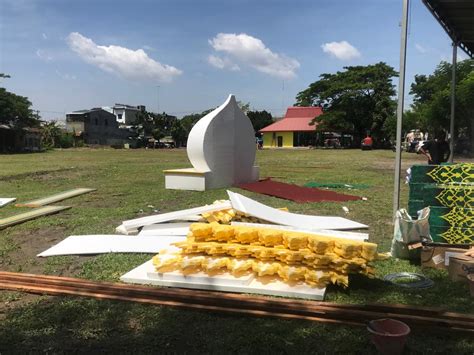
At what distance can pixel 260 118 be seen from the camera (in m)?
67.1

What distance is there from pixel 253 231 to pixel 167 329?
1.63 m

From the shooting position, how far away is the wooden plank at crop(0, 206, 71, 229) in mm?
7336

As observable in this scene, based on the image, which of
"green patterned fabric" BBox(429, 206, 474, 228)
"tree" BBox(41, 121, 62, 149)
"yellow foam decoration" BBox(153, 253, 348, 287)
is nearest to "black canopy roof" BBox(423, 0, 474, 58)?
"green patterned fabric" BBox(429, 206, 474, 228)

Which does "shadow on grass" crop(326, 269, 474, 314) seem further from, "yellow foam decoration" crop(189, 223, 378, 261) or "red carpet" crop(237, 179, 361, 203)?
"red carpet" crop(237, 179, 361, 203)

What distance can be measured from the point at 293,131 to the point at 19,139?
29.0 m

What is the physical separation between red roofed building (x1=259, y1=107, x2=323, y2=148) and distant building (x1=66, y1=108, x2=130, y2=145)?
19942mm

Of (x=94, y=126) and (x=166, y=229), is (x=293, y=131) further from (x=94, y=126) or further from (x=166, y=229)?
(x=166, y=229)

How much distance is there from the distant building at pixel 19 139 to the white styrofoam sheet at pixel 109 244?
37782mm

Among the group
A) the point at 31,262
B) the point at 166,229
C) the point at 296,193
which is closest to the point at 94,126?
the point at 296,193

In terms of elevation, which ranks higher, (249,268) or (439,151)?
(439,151)

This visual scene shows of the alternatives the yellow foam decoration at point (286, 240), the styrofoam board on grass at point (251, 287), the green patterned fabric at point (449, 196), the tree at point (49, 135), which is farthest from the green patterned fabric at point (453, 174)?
the tree at point (49, 135)

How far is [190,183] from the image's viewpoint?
11.5 meters

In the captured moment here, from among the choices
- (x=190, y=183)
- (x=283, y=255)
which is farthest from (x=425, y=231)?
(x=190, y=183)

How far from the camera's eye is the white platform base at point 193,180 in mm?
11336
